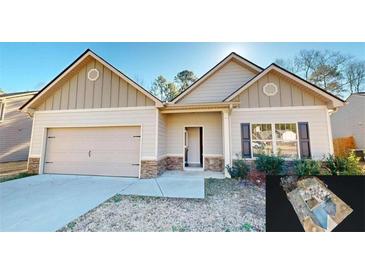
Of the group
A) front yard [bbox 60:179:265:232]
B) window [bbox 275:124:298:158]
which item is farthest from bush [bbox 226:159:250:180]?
front yard [bbox 60:179:265:232]

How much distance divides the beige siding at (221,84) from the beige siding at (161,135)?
1870 mm

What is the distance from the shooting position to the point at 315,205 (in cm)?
328

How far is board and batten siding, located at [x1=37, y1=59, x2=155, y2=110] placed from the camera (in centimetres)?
703

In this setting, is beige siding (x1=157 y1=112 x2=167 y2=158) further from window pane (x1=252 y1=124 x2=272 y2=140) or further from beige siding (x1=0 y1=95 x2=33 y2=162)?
beige siding (x1=0 y1=95 x2=33 y2=162)

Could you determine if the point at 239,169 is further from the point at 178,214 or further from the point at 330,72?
the point at 330,72

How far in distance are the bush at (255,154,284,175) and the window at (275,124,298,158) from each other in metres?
0.46

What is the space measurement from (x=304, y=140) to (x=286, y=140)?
66cm

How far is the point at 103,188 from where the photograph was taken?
5.38m

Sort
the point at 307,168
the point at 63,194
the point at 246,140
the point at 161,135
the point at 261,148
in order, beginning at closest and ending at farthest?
the point at 63,194 → the point at 307,168 → the point at 261,148 → the point at 246,140 → the point at 161,135

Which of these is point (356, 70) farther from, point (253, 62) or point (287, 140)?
point (287, 140)

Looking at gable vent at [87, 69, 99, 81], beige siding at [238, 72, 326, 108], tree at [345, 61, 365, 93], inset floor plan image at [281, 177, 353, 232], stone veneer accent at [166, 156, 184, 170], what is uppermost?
tree at [345, 61, 365, 93]

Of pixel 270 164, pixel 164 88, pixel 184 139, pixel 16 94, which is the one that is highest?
pixel 164 88

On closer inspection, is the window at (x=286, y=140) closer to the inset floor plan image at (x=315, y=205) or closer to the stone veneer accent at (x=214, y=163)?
the stone veneer accent at (x=214, y=163)

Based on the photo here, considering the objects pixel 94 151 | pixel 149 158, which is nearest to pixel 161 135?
pixel 149 158
